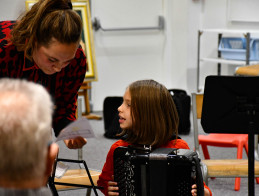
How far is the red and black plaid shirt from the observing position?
6.66 feet

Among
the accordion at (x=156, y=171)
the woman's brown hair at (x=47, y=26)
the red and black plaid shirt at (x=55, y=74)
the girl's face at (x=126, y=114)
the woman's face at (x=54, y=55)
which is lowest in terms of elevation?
the accordion at (x=156, y=171)

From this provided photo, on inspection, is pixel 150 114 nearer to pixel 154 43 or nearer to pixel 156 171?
pixel 156 171

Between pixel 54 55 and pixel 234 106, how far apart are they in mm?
892

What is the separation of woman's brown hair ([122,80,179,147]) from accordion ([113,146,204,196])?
0.37 ft

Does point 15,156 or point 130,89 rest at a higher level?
point 15,156

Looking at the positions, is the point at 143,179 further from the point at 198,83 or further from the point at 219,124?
the point at 198,83

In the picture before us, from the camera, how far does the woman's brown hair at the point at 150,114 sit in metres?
2.23

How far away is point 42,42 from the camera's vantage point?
6.05ft

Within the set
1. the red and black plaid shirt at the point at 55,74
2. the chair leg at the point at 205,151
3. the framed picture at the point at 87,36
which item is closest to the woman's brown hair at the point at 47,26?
the red and black plaid shirt at the point at 55,74

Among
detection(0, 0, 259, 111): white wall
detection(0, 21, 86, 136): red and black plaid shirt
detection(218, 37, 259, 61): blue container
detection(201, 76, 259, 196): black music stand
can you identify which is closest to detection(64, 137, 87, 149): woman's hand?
detection(0, 21, 86, 136): red and black plaid shirt

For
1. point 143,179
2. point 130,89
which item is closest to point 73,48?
point 130,89

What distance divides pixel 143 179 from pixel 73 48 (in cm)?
66

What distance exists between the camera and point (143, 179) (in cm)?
211

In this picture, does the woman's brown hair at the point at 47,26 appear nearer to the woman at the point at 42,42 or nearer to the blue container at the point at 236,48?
the woman at the point at 42,42
